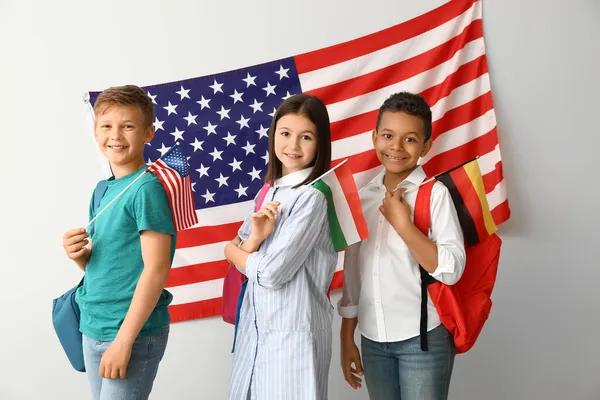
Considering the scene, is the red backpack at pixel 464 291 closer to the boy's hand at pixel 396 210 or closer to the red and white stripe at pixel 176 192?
the boy's hand at pixel 396 210

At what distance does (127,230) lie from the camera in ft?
4.62

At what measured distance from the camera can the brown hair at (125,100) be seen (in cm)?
147

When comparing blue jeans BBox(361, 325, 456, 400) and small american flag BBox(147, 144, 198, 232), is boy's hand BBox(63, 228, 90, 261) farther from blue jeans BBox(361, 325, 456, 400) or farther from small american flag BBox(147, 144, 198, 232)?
blue jeans BBox(361, 325, 456, 400)

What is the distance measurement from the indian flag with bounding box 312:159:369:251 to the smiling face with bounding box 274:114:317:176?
8 centimetres

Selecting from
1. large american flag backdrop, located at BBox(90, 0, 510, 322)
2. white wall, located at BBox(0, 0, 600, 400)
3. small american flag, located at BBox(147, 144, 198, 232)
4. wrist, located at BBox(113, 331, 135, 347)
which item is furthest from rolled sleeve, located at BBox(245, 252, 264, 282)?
white wall, located at BBox(0, 0, 600, 400)

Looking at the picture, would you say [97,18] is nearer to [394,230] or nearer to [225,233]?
[225,233]

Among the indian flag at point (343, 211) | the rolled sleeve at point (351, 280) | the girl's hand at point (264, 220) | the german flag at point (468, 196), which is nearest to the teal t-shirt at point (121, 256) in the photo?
the girl's hand at point (264, 220)

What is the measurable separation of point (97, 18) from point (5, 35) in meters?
0.36

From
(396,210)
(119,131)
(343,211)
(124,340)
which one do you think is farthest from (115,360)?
(396,210)

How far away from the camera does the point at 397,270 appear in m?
1.64

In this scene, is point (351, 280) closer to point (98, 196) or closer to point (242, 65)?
point (98, 196)

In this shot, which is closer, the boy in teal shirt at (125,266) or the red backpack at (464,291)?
the boy in teal shirt at (125,266)

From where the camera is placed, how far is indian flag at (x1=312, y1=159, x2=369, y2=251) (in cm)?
159

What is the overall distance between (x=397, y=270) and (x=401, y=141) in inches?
14.8
